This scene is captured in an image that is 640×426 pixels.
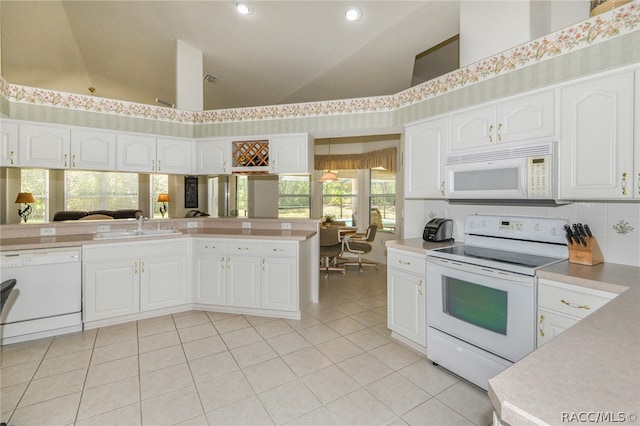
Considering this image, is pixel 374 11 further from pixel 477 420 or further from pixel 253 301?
pixel 477 420

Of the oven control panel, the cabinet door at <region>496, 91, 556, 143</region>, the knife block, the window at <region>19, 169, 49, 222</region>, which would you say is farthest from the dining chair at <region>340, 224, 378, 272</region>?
the window at <region>19, 169, 49, 222</region>

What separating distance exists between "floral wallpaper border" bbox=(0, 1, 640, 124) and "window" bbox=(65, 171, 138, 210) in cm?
499

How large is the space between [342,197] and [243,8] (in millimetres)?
4320

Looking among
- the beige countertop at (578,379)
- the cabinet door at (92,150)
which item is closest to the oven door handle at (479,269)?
the beige countertop at (578,379)

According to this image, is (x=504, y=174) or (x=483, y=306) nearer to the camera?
(x=483, y=306)

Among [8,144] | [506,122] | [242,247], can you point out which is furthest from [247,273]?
[506,122]

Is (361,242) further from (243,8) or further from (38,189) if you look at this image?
(38,189)

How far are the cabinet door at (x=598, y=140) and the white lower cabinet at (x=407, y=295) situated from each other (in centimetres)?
112

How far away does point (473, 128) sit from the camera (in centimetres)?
241

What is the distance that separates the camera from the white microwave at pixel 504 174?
1963 mm

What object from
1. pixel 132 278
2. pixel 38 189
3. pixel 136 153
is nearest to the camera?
pixel 132 278

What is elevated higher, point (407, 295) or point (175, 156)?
point (175, 156)

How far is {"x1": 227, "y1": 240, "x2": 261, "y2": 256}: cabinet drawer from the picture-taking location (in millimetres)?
3230

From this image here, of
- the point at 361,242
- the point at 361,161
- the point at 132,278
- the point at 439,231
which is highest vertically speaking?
the point at 361,161
